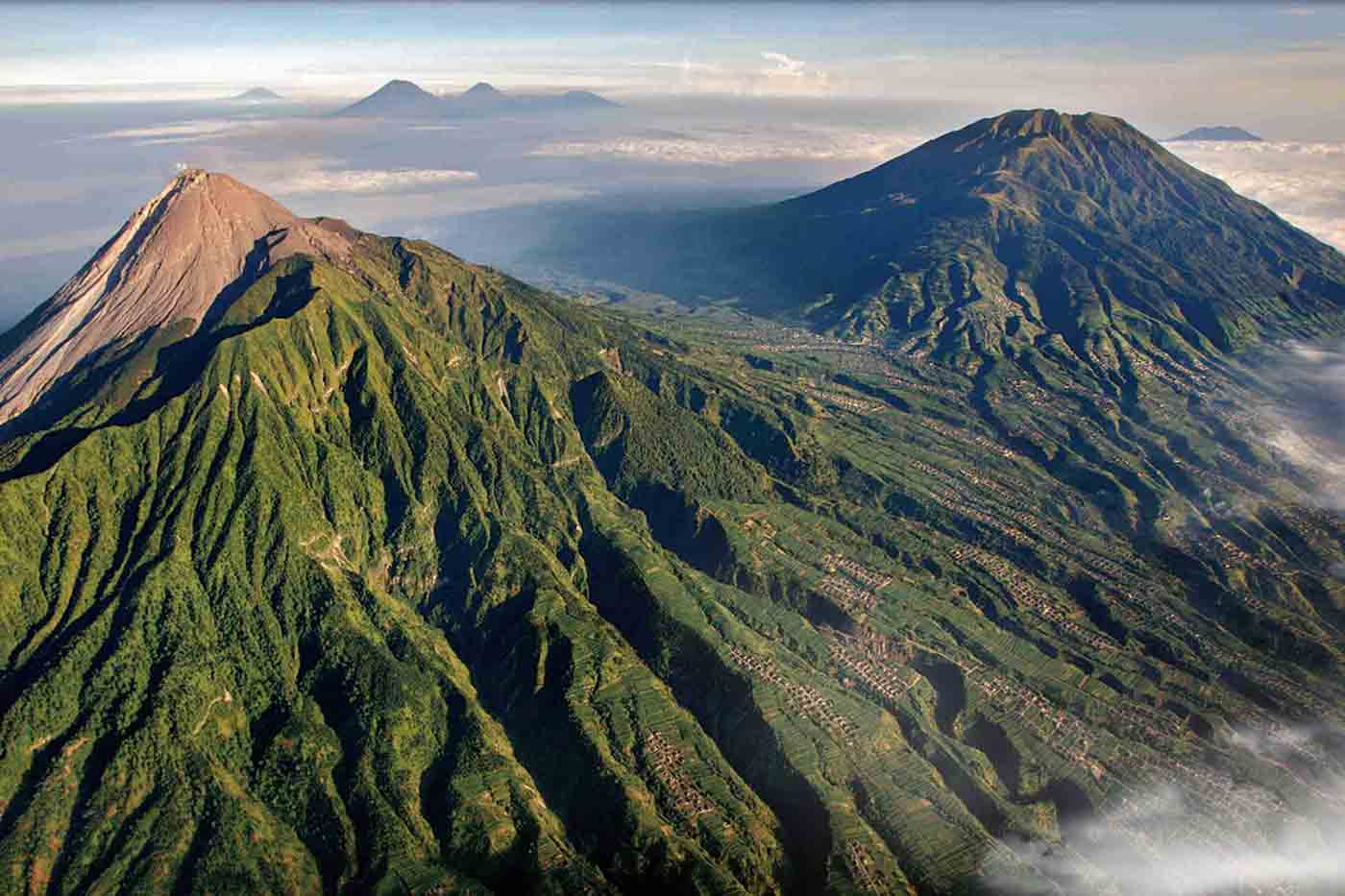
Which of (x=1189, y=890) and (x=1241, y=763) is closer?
(x=1189, y=890)

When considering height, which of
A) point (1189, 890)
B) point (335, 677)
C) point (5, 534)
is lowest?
point (1189, 890)

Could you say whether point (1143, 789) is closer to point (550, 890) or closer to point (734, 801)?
point (734, 801)

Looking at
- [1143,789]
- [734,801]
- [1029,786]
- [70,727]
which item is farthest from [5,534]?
[1143,789]

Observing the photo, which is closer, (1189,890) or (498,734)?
(1189,890)

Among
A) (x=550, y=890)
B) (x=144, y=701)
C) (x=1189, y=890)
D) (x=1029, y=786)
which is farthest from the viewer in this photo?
(x=1029, y=786)

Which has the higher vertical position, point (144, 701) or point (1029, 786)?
point (144, 701)

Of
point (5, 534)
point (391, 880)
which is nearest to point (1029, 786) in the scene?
point (391, 880)

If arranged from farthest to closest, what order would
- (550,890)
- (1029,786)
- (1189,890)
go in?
(1029,786) < (1189,890) < (550,890)

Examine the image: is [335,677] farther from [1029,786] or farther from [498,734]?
[1029,786]

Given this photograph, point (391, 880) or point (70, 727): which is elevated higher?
point (70, 727)
